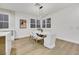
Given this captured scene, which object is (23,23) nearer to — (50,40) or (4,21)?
(4,21)

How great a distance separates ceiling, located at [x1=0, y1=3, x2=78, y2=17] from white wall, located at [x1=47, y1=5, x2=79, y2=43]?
0.09m

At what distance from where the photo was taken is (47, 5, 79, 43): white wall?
5.07 ft

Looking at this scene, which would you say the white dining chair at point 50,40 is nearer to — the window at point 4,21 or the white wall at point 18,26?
the white wall at point 18,26

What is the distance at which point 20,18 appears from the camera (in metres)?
1.60

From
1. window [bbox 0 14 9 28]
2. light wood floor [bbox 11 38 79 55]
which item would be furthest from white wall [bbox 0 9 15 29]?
light wood floor [bbox 11 38 79 55]

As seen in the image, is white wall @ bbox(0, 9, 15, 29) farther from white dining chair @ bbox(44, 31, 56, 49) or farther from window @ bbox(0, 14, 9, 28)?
white dining chair @ bbox(44, 31, 56, 49)

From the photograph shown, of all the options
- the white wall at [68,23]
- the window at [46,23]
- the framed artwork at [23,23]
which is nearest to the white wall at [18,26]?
the framed artwork at [23,23]

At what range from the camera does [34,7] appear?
62.2 inches

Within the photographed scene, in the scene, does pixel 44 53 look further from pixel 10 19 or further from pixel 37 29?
pixel 10 19

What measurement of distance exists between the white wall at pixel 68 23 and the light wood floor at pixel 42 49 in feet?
0.35

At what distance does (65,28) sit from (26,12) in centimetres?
76

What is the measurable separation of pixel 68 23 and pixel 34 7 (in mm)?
663
